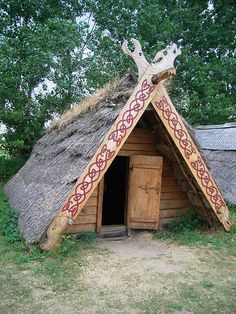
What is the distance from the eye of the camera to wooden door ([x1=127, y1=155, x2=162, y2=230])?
23.5ft

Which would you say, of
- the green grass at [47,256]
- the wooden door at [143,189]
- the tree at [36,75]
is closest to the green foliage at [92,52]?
the tree at [36,75]

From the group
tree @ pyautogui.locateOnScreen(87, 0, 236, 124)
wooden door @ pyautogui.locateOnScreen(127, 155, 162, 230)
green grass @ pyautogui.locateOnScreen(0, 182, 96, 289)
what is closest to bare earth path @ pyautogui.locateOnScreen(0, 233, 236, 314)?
green grass @ pyautogui.locateOnScreen(0, 182, 96, 289)

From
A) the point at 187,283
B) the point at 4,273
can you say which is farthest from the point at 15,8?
the point at 187,283

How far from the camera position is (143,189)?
717cm

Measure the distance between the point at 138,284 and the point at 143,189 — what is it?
2791 mm

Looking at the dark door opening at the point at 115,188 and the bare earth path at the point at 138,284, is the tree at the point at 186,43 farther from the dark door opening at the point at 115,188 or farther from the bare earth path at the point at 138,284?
the bare earth path at the point at 138,284

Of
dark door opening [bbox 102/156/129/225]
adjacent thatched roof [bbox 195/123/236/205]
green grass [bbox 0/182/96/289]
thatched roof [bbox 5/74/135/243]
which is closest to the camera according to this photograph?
green grass [bbox 0/182/96/289]

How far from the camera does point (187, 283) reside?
4.73 meters

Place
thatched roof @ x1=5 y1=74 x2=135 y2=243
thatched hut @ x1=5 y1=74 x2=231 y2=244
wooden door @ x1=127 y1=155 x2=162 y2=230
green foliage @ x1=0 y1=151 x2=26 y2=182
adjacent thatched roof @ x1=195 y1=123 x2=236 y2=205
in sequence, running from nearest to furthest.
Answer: thatched roof @ x1=5 y1=74 x2=135 y2=243 → thatched hut @ x1=5 y1=74 x2=231 y2=244 → wooden door @ x1=127 y1=155 x2=162 y2=230 → adjacent thatched roof @ x1=195 y1=123 x2=236 y2=205 → green foliage @ x1=0 y1=151 x2=26 y2=182

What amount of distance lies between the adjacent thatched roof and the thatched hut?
2428mm

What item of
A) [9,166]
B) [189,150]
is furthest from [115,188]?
[9,166]

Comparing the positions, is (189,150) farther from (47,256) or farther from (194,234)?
(47,256)

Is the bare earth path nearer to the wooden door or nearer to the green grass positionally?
the green grass

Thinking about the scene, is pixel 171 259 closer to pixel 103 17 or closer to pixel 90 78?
pixel 90 78
